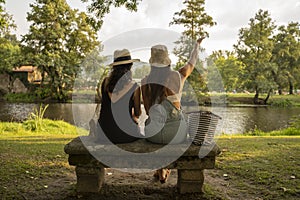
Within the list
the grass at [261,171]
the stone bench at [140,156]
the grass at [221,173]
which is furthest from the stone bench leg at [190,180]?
the grass at [261,171]

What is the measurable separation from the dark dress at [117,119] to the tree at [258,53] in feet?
102

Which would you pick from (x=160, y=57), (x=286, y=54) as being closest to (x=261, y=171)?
(x=160, y=57)

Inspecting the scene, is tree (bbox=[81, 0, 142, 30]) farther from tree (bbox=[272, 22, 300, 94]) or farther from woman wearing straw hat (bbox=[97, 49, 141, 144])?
tree (bbox=[272, 22, 300, 94])

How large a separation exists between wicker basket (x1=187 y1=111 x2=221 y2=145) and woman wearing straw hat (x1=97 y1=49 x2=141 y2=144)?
65 centimetres

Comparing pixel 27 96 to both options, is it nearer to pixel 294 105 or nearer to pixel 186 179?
pixel 294 105

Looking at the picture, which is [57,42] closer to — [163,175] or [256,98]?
[256,98]

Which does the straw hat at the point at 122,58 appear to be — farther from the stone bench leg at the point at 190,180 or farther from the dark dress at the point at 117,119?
the stone bench leg at the point at 190,180

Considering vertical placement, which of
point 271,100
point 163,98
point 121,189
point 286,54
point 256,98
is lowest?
point 121,189

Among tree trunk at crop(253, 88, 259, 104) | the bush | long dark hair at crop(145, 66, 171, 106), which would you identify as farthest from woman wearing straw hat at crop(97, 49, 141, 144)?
tree trunk at crop(253, 88, 259, 104)

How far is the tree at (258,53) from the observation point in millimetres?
32359

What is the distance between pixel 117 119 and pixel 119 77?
0.48m

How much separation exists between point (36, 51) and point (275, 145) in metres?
29.8

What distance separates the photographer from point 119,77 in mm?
3307

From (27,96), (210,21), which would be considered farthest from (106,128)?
(27,96)
